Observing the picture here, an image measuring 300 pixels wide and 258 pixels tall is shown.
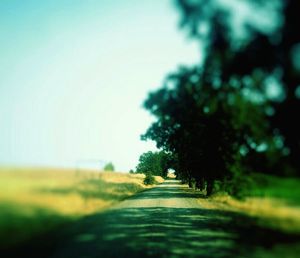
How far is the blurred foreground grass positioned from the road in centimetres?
98

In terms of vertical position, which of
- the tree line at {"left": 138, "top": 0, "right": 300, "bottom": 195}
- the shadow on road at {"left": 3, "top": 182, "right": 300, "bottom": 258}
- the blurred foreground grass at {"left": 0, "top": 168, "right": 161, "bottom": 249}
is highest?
the tree line at {"left": 138, "top": 0, "right": 300, "bottom": 195}

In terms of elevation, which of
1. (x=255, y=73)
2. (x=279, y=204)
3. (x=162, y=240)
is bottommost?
(x=162, y=240)

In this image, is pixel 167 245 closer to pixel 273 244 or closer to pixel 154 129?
pixel 273 244

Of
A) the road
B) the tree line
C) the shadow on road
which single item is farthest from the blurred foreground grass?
the tree line

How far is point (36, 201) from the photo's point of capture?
1303 cm

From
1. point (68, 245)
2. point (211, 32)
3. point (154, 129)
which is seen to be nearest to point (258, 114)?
point (211, 32)

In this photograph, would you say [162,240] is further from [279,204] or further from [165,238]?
[279,204]

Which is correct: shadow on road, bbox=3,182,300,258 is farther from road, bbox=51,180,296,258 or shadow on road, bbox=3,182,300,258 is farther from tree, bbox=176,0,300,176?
tree, bbox=176,0,300,176

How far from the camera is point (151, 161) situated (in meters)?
182

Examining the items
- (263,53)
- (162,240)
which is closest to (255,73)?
(263,53)

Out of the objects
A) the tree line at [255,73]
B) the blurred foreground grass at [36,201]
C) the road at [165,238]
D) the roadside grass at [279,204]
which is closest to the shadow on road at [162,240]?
the road at [165,238]

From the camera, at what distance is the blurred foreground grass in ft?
35.4

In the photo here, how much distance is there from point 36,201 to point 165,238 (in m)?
6.00

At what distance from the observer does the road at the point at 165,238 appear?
42.3 ft
